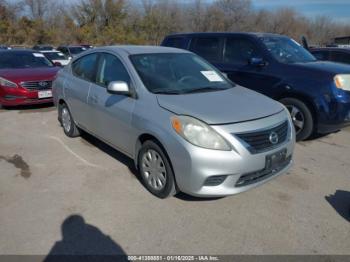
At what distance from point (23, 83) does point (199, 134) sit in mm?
5787

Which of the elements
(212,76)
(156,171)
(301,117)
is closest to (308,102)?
(301,117)

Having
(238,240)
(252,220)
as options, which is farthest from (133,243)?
(252,220)

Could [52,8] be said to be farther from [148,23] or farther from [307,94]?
[307,94]

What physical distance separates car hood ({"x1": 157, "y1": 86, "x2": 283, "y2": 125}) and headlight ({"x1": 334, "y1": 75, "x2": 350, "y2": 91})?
1.86m

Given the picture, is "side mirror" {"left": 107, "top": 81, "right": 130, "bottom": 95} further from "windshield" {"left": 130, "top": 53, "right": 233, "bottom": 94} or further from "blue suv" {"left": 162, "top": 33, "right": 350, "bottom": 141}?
"blue suv" {"left": 162, "top": 33, "right": 350, "bottom": 141}

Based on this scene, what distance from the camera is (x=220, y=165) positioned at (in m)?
3.04

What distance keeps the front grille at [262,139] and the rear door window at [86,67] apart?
8.19ft

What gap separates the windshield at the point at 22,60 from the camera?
8301 millimetres

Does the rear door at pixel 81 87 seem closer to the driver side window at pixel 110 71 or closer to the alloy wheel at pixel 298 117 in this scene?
the driver side window at pixel 110 71

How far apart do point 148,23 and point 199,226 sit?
47.9 m

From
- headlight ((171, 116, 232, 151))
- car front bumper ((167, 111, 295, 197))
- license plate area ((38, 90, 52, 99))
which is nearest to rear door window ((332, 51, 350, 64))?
car front bumper ((167, 111, 295, 197))

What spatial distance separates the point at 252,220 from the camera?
323cm

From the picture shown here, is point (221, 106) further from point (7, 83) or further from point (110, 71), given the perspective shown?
point (7, 83)

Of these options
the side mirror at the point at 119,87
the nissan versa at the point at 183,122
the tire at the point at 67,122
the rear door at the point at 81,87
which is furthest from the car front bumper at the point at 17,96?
the side mirror at the point at 119,87
